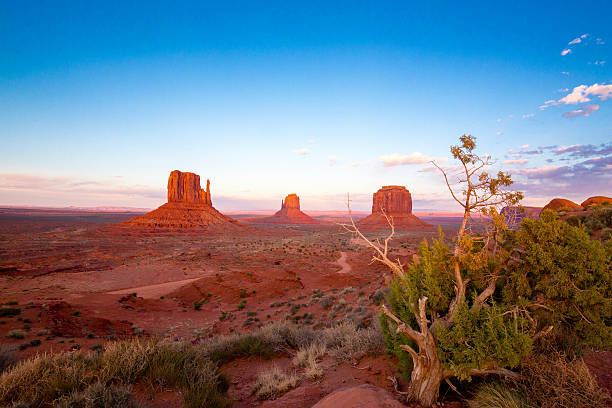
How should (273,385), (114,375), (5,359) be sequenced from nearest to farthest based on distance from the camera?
(114,375) < (273,385) < (5,359)

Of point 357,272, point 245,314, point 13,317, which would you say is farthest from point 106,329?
point 357,272

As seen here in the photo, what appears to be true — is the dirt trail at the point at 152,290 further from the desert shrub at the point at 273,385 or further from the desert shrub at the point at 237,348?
the desert shrub at the point at 273,385

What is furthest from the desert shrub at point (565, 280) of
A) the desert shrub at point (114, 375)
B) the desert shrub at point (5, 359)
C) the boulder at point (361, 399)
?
the desert shrub at point (5, 359)

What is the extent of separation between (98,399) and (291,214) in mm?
148168

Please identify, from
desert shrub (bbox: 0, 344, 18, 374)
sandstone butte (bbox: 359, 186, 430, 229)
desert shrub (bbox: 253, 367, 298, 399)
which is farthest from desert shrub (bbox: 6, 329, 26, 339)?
sandstone butte (bbox: 359, 186, 430, 229)

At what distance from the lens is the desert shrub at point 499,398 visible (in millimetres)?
3947

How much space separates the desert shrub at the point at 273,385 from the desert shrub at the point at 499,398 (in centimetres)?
380

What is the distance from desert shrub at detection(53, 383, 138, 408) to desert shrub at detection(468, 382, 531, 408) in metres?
5.62

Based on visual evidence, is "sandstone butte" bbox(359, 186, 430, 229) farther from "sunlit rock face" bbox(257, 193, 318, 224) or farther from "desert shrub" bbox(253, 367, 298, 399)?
"desert shrub" bbox(253, 367, 298, 399)

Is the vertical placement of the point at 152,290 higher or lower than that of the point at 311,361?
lower

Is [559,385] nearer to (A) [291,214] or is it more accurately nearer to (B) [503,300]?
(B) [503,300]

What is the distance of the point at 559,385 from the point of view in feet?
13.1

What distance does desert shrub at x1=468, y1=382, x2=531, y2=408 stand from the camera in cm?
395

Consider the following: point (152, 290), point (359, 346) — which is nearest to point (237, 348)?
point (359, 346)
